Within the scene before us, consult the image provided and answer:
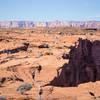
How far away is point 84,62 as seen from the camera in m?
25.1

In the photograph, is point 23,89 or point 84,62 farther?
point 84,62

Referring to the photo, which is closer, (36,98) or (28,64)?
(36,98)

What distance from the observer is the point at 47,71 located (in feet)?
41.9

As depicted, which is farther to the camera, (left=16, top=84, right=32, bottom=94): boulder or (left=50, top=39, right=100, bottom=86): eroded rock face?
(left=50, top=39, right=100, bottom=86): eroded rock face

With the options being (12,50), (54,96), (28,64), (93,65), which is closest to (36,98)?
(54,96)

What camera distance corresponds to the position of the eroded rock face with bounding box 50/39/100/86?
60.1 ft

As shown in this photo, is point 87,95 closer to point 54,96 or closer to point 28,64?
point 54,96

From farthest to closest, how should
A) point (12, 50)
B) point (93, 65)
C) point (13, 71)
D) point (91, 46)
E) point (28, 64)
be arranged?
point (91, 46), point (93, 65), point (12, 50), point (28, 64), point (13, 71)

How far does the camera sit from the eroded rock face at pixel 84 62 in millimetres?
18316

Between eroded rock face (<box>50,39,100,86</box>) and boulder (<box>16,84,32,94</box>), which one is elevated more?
boulder (<box>16,84,32,94</box>)

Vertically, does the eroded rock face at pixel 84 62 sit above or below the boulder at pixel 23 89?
below

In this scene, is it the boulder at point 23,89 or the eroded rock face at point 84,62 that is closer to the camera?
the boulder at point 23,89

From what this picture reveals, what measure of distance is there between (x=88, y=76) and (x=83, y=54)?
17.1ft

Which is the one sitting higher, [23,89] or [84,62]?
[23,89]
